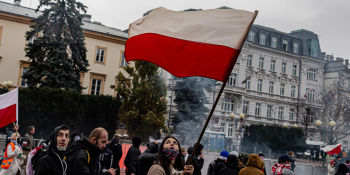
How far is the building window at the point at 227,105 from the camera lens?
54.8 m

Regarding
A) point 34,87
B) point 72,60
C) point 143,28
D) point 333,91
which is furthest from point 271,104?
point 143,28

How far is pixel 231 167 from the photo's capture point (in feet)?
23.3

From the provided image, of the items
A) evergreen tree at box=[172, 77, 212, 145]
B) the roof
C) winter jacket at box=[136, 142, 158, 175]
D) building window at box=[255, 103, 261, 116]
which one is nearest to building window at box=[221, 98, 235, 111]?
building window at box=[255, 103, 261, 116]

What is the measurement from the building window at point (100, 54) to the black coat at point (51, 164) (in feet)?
136

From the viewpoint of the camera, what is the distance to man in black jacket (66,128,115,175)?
169 inches

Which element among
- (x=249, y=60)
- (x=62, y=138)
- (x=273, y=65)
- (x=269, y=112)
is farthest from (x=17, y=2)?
(x=62, y=138)

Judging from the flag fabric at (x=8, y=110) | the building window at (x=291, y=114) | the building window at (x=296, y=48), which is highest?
the building window at (x=296, y=48)

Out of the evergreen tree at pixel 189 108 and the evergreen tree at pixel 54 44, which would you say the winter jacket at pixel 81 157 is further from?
the evergreen tree at pixel 189 108

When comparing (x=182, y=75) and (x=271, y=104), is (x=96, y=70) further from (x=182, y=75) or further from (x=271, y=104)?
(x=182, y=75)

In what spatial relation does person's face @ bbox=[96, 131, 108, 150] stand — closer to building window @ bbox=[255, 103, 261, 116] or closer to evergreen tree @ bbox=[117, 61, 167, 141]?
evergreen tree @ bbox=[117, 61, 167, 141]

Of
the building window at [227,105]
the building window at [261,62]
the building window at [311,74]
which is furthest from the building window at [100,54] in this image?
the building window at [311,74]

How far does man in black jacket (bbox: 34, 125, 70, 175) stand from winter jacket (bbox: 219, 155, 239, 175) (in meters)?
3.57

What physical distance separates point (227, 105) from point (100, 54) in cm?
2022

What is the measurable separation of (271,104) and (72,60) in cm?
3714
